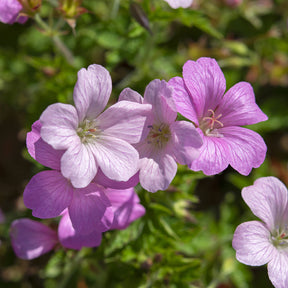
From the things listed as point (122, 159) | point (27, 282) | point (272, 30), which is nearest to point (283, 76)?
point (272, 30)

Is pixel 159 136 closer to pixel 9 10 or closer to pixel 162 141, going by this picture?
pixel 162 141

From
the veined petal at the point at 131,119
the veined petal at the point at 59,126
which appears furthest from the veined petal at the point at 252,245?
the veined petal at the point at 59,126

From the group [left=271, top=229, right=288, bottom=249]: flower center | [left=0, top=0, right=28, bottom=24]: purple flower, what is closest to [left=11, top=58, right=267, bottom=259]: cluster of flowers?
[left=271, top=229, right=288, bottom=249]: flower center

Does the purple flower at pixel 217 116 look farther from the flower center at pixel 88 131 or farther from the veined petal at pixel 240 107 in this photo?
the flower center at pixel 88 131

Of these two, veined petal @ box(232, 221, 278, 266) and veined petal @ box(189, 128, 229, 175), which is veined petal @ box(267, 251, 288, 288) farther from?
veined petal @ box(189, 128, 229, 175)

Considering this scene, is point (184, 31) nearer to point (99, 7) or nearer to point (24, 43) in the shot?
point (99, 7)

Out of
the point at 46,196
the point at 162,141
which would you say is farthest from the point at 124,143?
the point at 46,196
